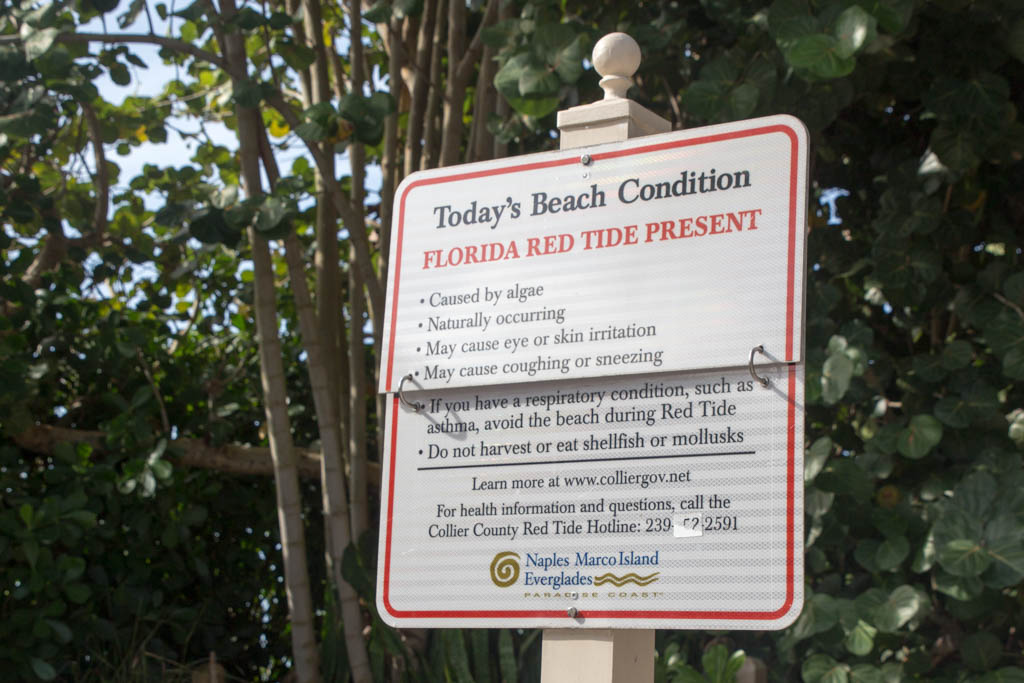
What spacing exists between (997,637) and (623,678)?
1.77m

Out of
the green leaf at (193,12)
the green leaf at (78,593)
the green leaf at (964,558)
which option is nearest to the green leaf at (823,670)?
the green leaf at (964,558)

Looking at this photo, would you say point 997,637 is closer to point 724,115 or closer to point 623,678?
point 724,115

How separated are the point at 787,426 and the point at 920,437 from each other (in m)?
1.46

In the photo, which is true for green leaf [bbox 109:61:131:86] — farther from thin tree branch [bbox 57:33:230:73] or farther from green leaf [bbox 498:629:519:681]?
green leaf [bbox 498:629:519:681]

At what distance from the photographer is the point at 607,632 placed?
1.29 meters

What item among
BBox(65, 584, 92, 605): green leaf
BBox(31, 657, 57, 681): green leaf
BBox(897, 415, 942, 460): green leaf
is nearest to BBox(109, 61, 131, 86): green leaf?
BBox(65, 584, 92, 605): green leaf

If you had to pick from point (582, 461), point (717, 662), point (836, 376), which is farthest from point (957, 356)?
point (582, 461)

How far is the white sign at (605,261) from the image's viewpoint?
129cm

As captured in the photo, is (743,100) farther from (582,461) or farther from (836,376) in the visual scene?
(582,461)

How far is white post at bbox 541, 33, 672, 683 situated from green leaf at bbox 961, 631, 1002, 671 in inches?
59.1

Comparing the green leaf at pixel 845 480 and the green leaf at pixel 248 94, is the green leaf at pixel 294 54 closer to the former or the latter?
the green leaf at pixel 248 94

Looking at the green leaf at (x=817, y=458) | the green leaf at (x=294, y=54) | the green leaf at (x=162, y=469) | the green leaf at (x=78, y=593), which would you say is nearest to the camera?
the green leaf at (x=817, y=458)

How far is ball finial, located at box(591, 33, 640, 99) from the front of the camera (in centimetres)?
150

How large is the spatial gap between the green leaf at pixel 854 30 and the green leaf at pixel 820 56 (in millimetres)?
14
